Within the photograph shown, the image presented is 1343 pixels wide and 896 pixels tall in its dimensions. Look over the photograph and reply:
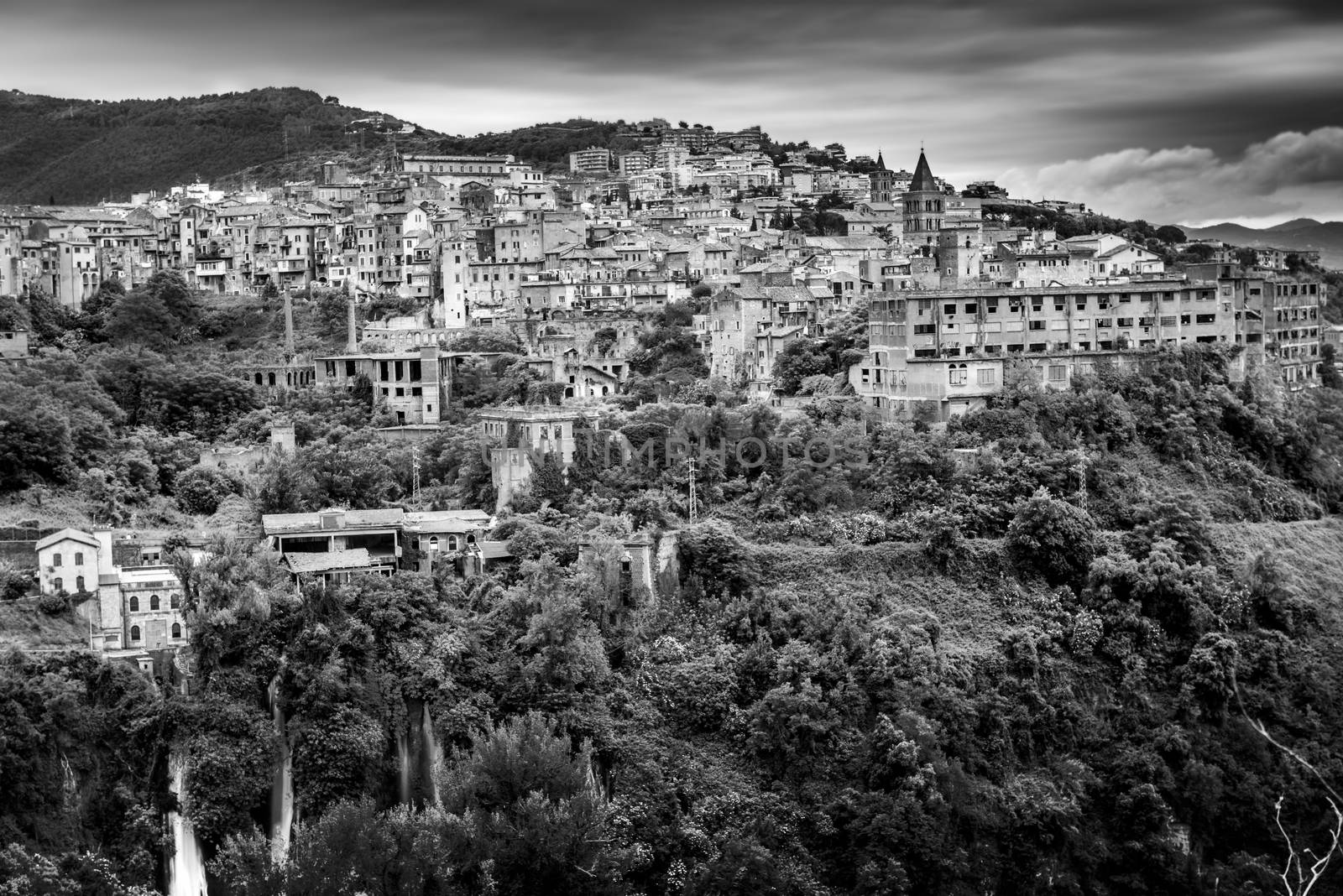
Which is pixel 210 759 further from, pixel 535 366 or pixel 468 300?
pixel 468 300

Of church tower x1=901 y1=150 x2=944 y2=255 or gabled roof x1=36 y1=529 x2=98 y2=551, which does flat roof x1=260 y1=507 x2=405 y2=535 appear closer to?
gabled roof x1=36 y1=529 x2=98 y2=551

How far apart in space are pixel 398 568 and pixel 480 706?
3.63 meters

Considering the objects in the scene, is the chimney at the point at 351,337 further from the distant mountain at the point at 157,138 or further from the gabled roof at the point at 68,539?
the distant mountain at the point at 157,138

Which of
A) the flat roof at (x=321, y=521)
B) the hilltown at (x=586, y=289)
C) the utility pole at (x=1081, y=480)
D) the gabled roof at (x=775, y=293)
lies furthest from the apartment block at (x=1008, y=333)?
the flat roof at (x=321, y=521)

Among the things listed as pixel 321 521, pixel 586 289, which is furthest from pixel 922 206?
pixel 321 521

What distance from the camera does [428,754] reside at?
26.1m

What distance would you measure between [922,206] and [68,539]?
115 ft

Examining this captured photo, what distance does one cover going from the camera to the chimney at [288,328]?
1699 inches

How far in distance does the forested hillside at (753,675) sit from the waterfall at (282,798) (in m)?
0.08

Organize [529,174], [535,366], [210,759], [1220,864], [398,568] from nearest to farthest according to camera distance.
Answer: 1. [210,759]
2. [1220,864]
3. [398,568]
4. [535,366]
5. [529,174]

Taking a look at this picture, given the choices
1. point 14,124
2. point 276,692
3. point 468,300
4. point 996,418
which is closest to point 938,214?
point 468,300

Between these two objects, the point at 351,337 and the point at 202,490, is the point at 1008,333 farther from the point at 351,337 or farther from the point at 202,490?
the point at 351,337

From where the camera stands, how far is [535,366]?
40.4 metres

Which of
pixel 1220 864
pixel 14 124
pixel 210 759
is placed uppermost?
pixel 14 124
